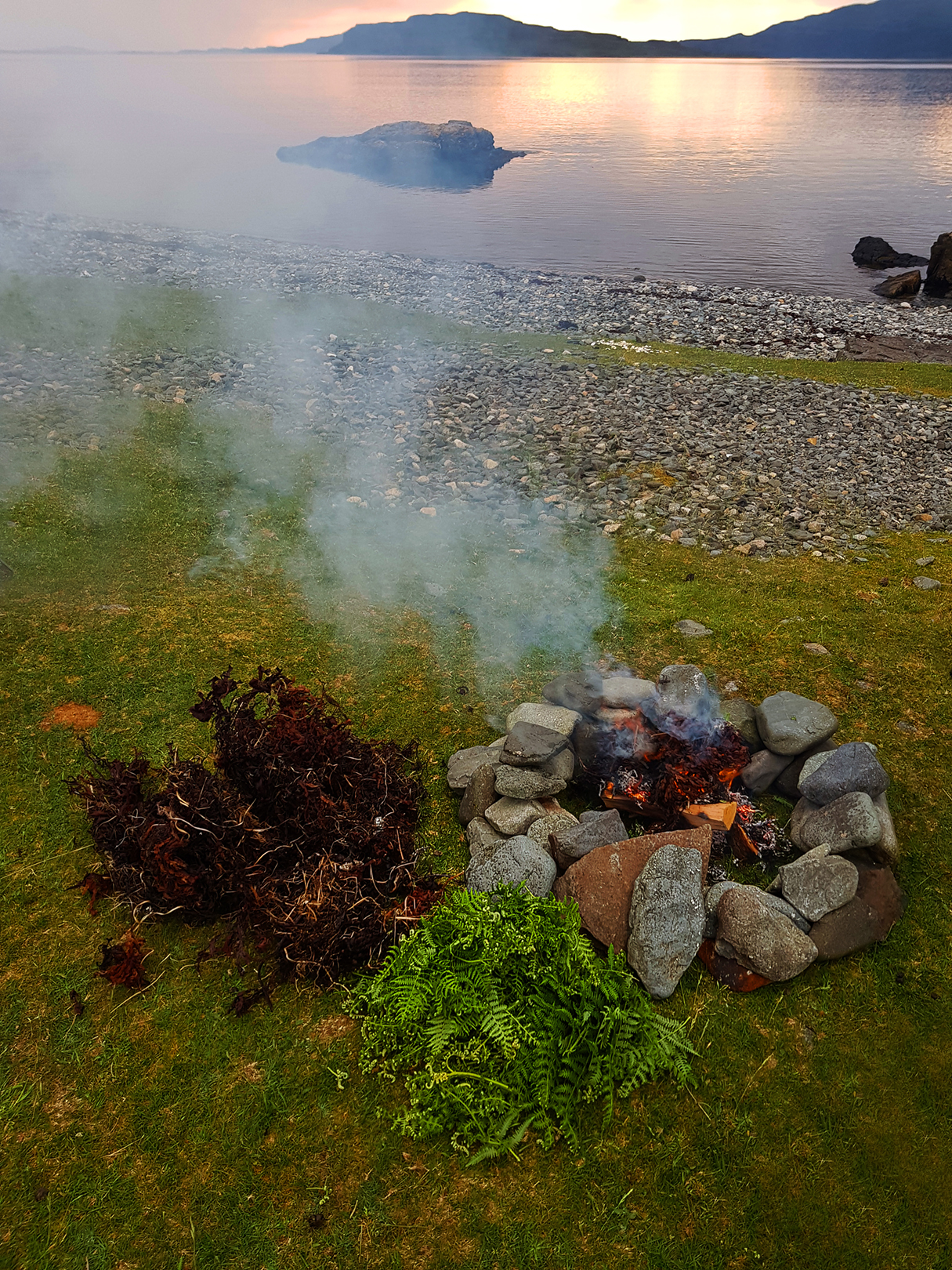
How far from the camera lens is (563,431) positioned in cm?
1120

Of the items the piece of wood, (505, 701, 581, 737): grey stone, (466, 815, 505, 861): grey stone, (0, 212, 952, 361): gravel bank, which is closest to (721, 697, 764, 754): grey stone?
the piece of wood

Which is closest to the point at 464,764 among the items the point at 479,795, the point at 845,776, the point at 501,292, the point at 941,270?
the point at 479,795

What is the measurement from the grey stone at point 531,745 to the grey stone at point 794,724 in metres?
1.42

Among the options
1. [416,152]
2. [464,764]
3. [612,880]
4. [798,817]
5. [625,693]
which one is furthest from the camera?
[416,152]

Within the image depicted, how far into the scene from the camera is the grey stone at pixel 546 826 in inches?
190

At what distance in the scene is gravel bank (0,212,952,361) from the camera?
17.4 meters

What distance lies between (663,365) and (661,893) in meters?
12.1

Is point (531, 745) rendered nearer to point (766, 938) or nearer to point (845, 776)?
point (766, 938)

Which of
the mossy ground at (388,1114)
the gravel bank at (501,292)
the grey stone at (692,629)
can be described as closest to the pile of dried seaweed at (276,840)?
the mossy ground at (388,1114)

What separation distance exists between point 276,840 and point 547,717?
6.67 ft

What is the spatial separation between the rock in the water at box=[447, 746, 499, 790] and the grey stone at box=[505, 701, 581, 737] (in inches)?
10.0

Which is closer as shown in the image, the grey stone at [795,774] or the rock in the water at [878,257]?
the grey stone at [795,774]

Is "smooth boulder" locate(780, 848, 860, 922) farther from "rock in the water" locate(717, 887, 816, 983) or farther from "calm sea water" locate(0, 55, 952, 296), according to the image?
"calm sea water" locate(0, 55, 952, 296)

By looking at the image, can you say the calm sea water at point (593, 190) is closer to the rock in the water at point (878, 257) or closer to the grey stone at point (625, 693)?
the rock in the water at point (878, 257)
